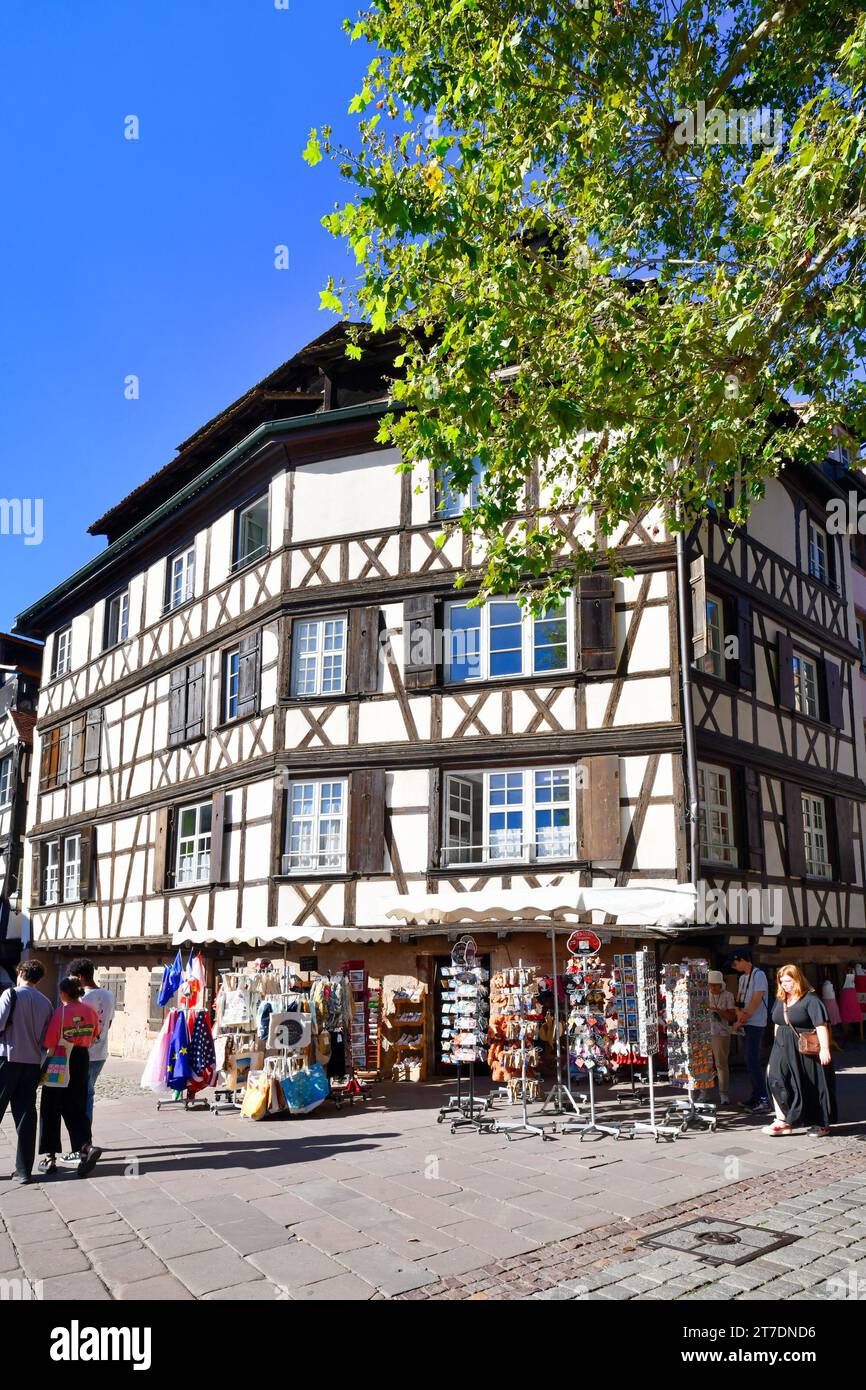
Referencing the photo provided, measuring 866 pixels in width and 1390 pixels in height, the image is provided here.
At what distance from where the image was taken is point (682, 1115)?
10938mm

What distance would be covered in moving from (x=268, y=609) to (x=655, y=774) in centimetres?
738

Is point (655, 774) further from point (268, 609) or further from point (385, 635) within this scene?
point (268, 609)

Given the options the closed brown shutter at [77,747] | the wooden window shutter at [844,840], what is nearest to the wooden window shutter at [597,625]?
the wooden window shutter at [844,840]

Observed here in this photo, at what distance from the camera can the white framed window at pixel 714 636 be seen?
1630 centimetres

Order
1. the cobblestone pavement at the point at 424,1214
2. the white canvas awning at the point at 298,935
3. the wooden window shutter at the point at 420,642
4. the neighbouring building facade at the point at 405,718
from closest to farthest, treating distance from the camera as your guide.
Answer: the cobblestone pavement at the point at 424,1214 < the white canvas awning at the point at 298,935 < the neighbouring building facade at the point at 405,718 < the wooden window shutter at the point at 420,642

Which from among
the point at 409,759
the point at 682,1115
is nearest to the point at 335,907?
the point at 409,759

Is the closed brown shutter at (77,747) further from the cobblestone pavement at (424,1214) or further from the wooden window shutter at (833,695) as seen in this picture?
the wooden window shutter at (833,695)

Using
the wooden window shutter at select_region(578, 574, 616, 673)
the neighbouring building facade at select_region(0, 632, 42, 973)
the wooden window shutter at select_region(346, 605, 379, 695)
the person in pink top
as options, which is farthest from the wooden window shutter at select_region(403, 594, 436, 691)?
the neighbouring building facade at select_region(0, 632, 42, 973)

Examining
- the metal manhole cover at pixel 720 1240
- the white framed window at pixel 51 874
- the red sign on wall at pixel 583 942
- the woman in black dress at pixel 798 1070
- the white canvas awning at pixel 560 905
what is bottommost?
the metal manhole cover at pixel 720 1240

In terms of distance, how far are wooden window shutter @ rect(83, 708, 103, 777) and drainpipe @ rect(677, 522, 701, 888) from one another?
14.7 meters

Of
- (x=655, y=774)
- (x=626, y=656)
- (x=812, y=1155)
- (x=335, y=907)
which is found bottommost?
(x=812, y=1155)

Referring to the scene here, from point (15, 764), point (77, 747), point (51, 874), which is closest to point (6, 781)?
point (15, 764)

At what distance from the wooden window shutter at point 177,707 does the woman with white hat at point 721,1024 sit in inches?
463

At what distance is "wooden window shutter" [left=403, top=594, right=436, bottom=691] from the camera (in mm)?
16812
